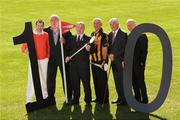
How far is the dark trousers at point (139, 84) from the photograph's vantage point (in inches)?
495

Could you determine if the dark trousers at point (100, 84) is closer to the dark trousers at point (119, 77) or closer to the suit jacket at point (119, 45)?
the dark trousers at point (119, 77)

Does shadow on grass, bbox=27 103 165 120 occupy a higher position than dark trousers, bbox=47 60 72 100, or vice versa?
dark trousers, bbox=47 60 72 100

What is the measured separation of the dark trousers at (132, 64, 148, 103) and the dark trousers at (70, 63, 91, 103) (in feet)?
4.00

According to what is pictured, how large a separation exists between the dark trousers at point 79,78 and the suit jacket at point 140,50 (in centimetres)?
130

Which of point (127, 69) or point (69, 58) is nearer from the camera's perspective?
point (127, 69)

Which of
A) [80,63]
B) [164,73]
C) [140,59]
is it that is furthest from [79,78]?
[164,73]

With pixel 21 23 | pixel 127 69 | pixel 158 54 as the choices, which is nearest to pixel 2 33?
pixel 21 23

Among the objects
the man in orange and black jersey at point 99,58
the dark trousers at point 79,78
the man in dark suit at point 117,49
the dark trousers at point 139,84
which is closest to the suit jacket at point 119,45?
the man in dark suit at point 117,49

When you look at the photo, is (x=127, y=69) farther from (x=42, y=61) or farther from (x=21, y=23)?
(x=21, y=23)

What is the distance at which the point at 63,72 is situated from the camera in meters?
13.0

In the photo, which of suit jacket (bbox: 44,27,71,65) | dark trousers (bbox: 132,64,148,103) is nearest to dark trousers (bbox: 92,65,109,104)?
dark trousers (bbox: 132,64,148,103)

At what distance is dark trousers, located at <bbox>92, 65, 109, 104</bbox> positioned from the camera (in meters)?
13.0

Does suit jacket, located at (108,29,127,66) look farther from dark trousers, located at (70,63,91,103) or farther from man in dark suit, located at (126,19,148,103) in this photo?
dark trousers, located at (70,63,91,103)

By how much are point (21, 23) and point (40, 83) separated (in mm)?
14292
